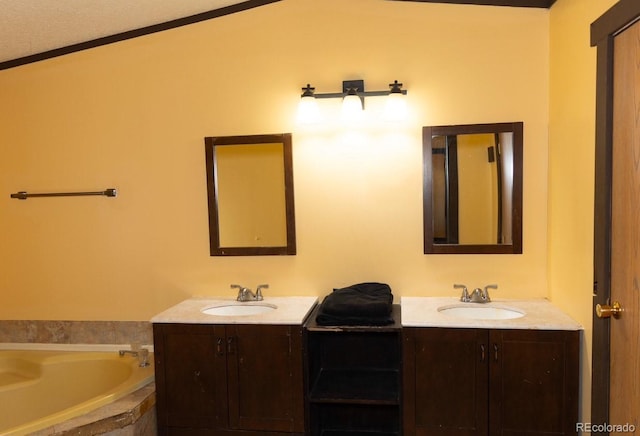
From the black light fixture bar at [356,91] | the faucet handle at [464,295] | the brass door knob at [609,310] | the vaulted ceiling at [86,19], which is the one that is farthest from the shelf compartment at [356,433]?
the vaulted ceiling at [86,19]

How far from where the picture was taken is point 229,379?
2.35m

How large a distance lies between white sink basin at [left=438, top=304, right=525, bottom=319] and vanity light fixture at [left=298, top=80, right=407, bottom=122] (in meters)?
1.02

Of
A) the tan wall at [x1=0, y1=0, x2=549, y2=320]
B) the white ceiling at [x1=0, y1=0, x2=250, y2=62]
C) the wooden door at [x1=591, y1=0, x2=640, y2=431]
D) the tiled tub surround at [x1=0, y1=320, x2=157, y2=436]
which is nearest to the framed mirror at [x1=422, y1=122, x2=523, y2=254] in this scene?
the tan wall at [x1=0, y1=0, x2=549, y2=320]

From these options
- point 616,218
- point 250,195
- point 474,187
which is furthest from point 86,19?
point 616,218

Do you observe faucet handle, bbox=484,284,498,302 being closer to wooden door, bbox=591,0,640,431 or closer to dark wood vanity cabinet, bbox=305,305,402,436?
dark wood vanity cabinet, bbox=305,305,402,436

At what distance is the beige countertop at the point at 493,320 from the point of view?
211 centimetres

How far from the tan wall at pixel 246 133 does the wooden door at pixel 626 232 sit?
84cm

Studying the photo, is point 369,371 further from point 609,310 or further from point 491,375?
point 609,310

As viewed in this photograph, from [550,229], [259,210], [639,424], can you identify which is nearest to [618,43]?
[550,229]

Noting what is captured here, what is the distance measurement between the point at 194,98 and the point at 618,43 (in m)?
2.02

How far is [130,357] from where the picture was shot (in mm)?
2797

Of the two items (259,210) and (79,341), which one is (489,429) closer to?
(259,210)

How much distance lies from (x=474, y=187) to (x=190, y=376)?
1703 mm

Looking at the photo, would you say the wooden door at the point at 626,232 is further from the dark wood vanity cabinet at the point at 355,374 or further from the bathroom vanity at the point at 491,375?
the dark wood vanity cabinet at the point at 355,374
